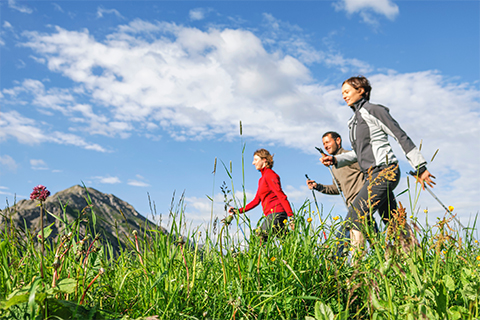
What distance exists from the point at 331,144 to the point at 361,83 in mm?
2534

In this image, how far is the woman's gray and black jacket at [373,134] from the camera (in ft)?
15.8

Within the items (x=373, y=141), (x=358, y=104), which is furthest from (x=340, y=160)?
(x=358, y=104)

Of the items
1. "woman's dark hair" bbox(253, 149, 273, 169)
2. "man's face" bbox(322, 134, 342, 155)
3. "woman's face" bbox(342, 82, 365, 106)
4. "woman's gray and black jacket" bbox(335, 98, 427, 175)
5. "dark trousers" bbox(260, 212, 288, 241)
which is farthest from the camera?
"man's face" bbox(322, 134, 342, 155)

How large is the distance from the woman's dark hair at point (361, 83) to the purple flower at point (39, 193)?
4658 millimetres

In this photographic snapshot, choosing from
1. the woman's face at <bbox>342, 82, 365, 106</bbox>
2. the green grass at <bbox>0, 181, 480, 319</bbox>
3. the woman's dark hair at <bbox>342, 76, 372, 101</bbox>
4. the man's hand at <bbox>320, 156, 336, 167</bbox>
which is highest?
the woman's dark hair at <bbox>342, 76, 372, 101</bbox>

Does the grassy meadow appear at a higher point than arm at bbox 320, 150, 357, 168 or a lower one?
lower


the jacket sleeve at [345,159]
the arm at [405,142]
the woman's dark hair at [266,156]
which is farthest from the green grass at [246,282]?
the woman's dark hair at [266,156]

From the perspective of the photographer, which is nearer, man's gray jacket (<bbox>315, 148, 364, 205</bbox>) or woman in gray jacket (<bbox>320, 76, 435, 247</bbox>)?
woman in gray jacket (<bbox>320, 76, 435, 247</bbox>)

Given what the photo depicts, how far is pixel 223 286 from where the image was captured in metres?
2.40

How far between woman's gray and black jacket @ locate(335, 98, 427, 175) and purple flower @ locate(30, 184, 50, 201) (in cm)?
414

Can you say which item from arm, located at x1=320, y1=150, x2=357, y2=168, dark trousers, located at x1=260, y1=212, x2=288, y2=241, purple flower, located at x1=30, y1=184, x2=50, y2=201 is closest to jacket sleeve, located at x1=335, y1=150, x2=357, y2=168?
arm, located at x1=320, y1=150, x2=357, y2=168

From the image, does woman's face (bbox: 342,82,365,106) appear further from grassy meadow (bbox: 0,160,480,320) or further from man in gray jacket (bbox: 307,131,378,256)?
grassy meadow (bbox: 0,160,480,320)

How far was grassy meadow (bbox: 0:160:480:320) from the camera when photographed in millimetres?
1813

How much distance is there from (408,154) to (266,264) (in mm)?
2996
